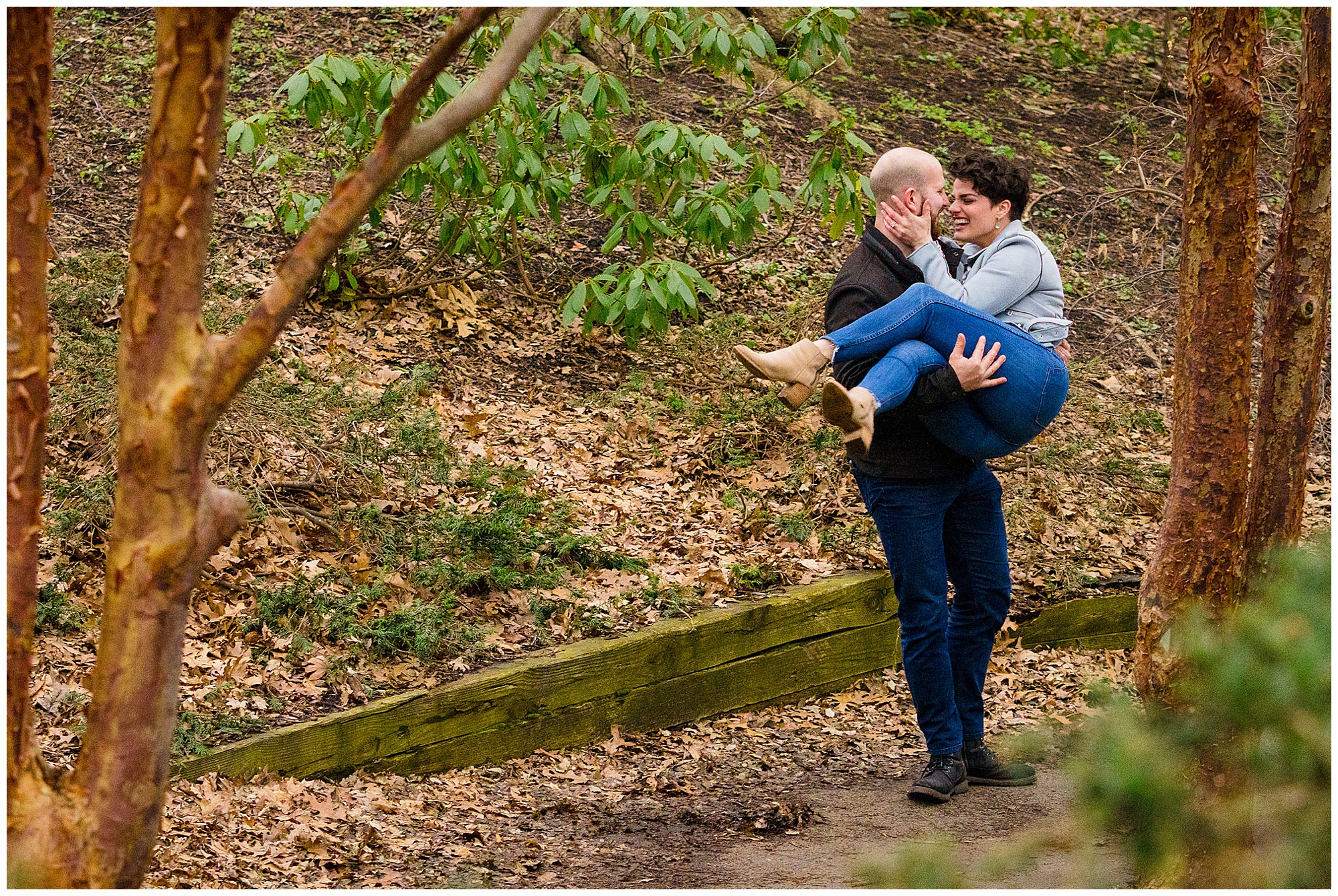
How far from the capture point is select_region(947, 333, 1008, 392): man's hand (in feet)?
12.4

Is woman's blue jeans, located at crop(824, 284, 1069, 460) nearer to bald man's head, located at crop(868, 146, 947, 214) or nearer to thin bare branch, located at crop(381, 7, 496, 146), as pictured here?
bald man's head, located at crop(868, 146, 947, 214)

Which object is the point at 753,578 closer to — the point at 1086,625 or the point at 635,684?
the point at 635,684

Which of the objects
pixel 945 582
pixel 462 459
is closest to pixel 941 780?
pixel 945 582

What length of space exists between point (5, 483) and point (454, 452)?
3654 mm

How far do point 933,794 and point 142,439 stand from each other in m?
3.09

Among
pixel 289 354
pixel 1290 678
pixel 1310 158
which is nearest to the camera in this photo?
pixel 1290 678

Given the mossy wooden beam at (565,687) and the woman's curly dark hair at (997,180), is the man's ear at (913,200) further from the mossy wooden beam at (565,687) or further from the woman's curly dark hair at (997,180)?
the mossy wooden beam at (565,687)

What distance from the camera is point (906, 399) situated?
12.6 feet

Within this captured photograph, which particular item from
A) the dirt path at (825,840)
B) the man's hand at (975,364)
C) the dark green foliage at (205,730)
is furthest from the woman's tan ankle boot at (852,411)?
the dark green foliage at (205,730)

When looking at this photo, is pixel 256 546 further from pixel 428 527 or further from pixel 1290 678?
pixel 1290 678

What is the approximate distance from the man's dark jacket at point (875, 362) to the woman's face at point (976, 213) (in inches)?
10.2

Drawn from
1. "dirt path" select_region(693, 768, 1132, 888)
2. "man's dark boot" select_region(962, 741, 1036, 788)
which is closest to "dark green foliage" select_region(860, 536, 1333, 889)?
"dirt path" select_region(693, 768, 1132, 888)

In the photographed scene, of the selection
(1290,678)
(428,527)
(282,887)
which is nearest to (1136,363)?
(428,527)

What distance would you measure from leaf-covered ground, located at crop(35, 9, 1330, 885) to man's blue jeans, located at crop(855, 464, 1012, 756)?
0.83 metres
